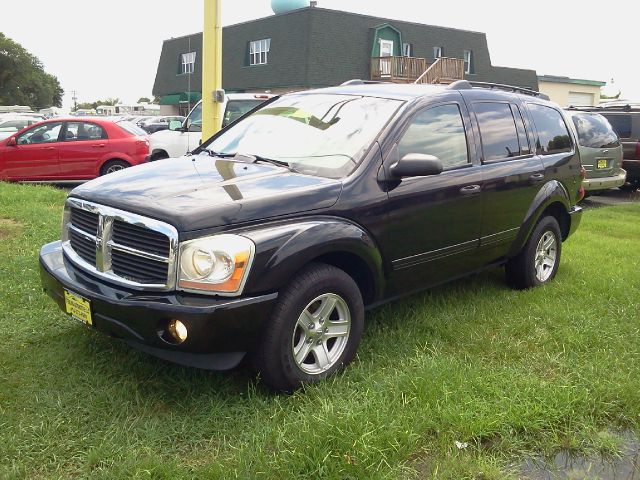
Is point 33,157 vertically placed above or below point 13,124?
below

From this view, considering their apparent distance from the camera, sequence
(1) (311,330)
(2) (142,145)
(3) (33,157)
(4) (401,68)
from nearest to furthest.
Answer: (1) (311,330) → (3) (33,157) → (2) (142,145) → (4) (401,68)

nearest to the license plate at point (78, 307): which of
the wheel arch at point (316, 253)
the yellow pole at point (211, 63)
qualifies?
the wheel arch at point (316, 253)

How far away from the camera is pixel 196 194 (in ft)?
11.1

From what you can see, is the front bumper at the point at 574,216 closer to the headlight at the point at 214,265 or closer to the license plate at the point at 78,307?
the headlight at the point at 214,265

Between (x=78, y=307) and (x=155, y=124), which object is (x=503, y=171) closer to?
(x=78, y=307)

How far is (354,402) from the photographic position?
327 cm

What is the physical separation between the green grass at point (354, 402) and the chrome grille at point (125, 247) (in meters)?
0.67

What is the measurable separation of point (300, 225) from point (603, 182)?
9182 mm

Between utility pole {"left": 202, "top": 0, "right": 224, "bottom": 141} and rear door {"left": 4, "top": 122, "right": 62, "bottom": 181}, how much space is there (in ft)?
14.8

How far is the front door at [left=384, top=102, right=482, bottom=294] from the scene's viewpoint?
13.3 ft

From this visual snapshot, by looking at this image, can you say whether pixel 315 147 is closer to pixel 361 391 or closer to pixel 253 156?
pixel 253 156

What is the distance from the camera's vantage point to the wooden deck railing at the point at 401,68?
2886 centimetres

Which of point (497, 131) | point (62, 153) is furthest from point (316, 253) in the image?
point (62, 153)

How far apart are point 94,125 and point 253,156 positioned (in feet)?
29.4
